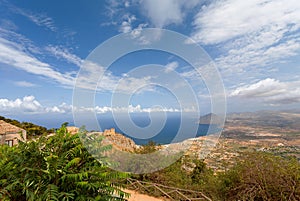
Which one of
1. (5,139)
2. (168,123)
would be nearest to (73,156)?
(168,123)

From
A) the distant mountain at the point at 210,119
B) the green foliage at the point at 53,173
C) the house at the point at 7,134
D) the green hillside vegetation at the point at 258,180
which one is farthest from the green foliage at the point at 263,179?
the house at the point at 7,134

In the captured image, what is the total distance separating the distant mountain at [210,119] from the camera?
4.93 metres

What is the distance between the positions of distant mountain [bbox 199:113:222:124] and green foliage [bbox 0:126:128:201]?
2818mm

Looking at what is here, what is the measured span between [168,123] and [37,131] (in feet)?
67.2

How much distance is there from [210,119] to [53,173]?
12.2ft

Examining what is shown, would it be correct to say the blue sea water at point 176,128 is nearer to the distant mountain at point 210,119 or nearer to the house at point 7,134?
the distant mountain at point 210,119

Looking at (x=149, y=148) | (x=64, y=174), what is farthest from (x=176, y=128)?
(x=149, y=148)

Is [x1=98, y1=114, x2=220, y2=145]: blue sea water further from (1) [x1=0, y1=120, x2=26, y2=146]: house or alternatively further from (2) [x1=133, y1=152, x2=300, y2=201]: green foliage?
(1) [x1=0, y1=120, x2=26, y2=146]: house

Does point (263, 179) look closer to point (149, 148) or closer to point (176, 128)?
point (176, 128)

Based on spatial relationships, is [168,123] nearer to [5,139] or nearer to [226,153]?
[226,153]

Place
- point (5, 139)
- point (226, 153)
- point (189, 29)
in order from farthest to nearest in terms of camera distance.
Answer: point (5, 139) < point (189, 29) < point (226, 153)

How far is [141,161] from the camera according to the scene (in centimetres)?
788

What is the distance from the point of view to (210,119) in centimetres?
510

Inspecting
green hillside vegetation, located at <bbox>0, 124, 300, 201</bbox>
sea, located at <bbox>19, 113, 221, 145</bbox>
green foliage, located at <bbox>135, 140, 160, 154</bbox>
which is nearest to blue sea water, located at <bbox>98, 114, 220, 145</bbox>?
sea, located at <bbox>19, 113, 221, 145</bbox>
